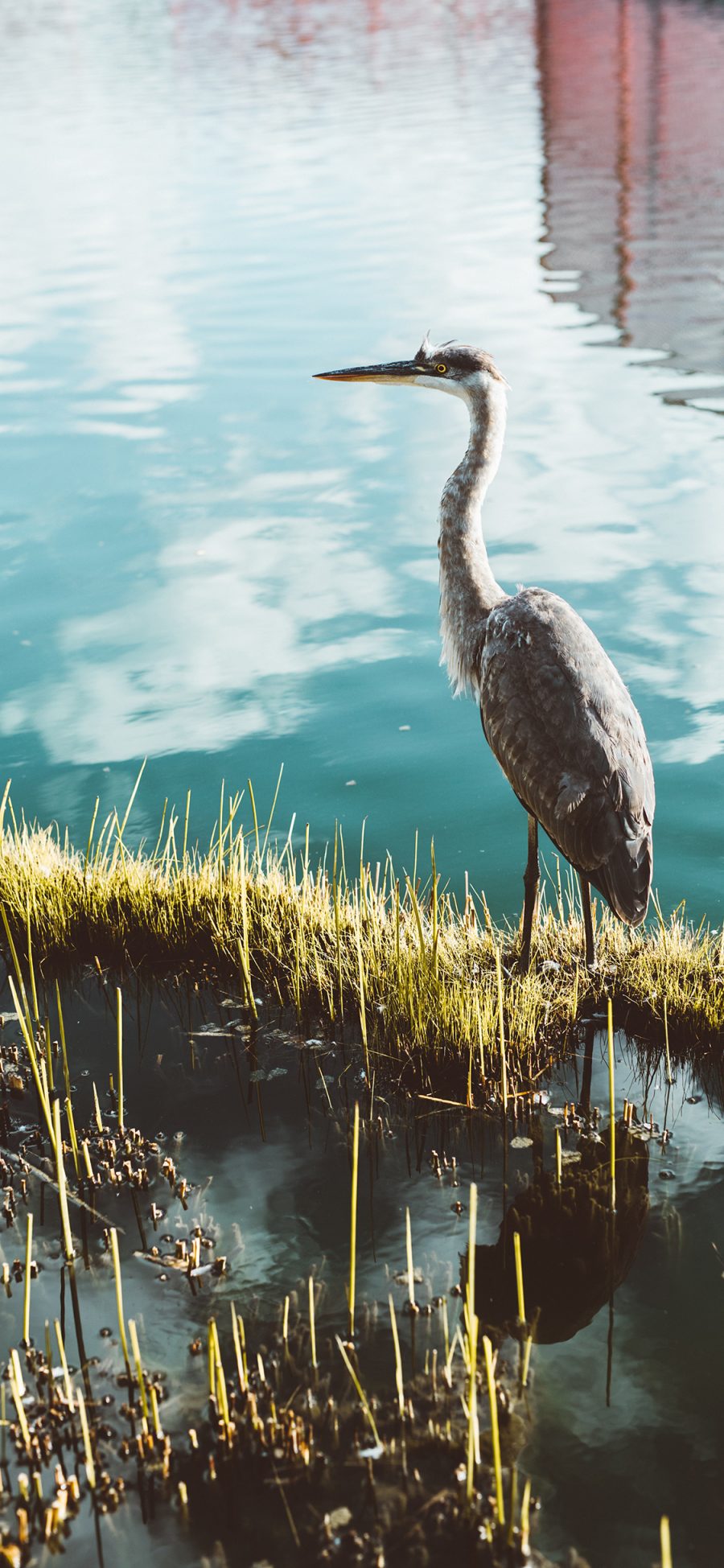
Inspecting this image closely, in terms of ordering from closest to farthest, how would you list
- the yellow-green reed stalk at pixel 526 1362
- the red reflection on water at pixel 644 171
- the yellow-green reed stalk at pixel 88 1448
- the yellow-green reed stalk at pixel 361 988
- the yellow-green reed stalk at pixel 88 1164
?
1. the yellow-green reed stalk at pixel 88 1448
2. the yellow-green reed stalk at pixel 526 1362
3. the yellow-green reed stalk at pixel 88 1164
4. the yellow-green reed stalk at pixel 361 988
5. the red reflection on water at pixel 644 171

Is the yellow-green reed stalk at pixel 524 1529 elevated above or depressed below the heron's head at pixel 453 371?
below

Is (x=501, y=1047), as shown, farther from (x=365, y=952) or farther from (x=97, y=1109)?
(x=97, y=1109)

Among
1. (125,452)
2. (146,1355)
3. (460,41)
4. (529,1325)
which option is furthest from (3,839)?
(460,41)

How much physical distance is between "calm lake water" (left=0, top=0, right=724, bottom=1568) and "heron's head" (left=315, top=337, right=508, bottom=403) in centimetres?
223

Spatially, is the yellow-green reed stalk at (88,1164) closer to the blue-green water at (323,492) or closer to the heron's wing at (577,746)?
the heron's wing at (577,746)

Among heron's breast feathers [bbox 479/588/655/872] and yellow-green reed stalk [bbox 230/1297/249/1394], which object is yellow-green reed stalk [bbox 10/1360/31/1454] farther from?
heron's breast feathers [bbox 479/588/655/872]

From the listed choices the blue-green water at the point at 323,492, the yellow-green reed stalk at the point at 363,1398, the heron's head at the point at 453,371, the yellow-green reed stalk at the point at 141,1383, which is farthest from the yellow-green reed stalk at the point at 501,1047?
the heron's head at the point at 453,371

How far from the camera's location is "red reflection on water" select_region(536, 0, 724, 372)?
50.8ft

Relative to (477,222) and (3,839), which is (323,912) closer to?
(3,839)

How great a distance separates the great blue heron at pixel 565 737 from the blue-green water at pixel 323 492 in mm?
1403

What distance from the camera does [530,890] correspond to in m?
5.00

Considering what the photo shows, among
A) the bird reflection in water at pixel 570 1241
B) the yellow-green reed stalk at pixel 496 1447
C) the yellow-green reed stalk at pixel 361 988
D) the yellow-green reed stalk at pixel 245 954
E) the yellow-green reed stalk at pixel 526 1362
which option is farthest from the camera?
the yellow-green reed stalk at pixel 245 954

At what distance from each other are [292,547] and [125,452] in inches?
103

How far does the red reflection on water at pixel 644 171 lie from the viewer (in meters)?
15.5
